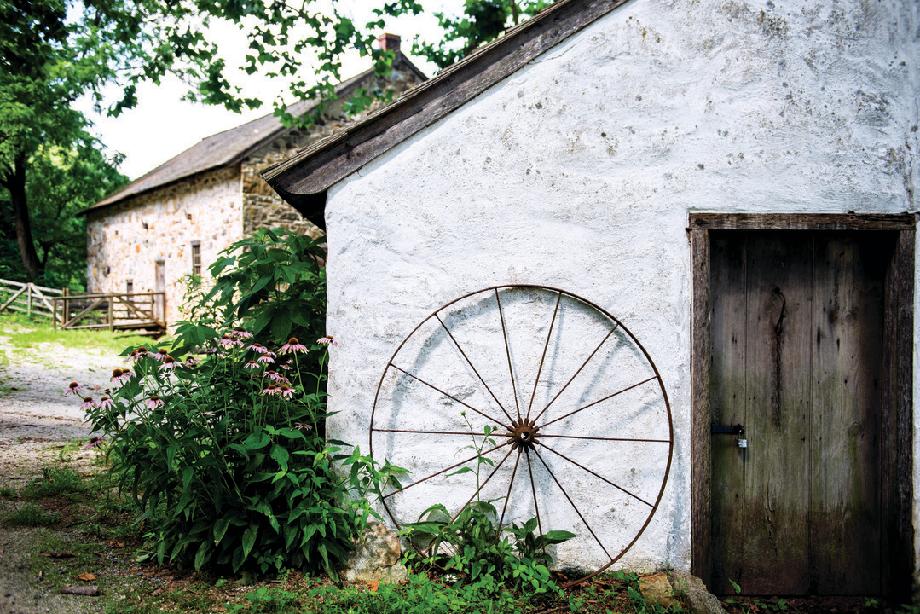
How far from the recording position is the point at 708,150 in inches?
165

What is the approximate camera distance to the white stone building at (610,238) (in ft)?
13.8

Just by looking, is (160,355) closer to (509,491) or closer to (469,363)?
(469,363)

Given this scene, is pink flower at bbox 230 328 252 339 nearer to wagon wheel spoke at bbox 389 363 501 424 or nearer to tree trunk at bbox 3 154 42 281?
wagon wheel spoke at bbox 389 363 501 424

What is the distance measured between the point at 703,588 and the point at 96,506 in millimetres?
4065

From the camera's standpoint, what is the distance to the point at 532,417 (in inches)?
168

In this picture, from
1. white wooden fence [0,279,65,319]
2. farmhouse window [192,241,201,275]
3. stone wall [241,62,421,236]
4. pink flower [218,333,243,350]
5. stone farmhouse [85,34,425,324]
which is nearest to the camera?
pink flower [218,333,243,350]

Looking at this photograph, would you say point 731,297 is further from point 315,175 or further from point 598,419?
point 315,175

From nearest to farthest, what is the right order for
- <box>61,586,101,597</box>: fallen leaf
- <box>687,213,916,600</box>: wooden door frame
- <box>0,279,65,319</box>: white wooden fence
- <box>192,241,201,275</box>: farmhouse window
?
<box>61,586,101,597</box>: fallen leaf, <box>687,213,916,600</box>: wooden door frame, <box>192,241,201,275</box>: farmhouse window, <box>0,279,65,319</box>: white wooden fence

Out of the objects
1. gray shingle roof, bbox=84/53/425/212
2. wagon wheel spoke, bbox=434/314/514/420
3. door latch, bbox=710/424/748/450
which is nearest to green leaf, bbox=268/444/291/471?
wagon wheel spoke, bbox=434/314/514/420

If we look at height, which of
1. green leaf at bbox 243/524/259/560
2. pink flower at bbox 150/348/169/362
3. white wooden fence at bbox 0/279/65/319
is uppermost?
white wooden fence at bbox 0/279/65/319

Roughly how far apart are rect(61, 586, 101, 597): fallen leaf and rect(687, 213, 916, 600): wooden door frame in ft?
10.6

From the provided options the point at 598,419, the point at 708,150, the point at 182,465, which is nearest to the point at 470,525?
the point at 598,419

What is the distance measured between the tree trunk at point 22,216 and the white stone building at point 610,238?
2479cm

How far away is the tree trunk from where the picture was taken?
24875 mm
